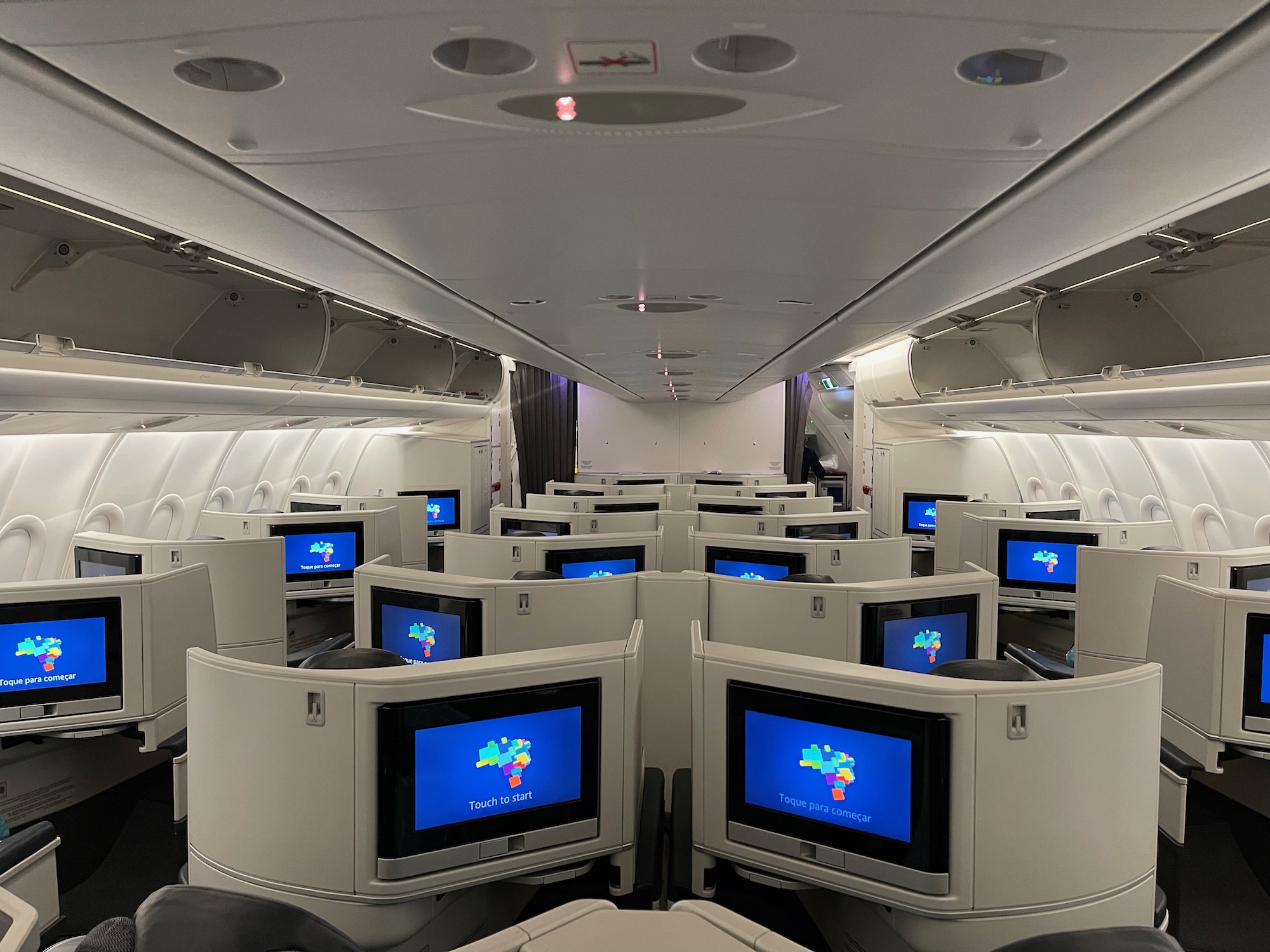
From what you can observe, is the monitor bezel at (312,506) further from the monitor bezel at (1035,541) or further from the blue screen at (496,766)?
the blue screen at (496,766)

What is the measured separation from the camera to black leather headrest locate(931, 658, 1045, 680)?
3.49m

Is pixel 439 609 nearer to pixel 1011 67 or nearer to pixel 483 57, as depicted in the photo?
pixel 483 57

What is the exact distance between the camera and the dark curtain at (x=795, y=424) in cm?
1983

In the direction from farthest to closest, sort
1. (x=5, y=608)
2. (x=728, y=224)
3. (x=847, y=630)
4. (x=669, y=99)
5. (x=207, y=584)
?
(x=207, y=584) → (x=5, y=608) → (x=847, y=630) → (x=728, y=224) → (x=669, y=99)

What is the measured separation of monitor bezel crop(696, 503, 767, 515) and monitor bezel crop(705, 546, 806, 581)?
3.44 m

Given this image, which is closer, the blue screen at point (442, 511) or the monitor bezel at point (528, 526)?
the monitor bezel at point (528, 526)

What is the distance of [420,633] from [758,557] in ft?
8.34

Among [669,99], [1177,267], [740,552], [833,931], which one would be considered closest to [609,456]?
[740,552]

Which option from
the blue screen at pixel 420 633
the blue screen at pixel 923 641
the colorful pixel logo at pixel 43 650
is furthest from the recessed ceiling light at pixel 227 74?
the colorful pixel logo at pixel 43 650

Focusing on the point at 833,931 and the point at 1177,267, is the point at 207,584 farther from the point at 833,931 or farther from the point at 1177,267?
the point at 1177,267

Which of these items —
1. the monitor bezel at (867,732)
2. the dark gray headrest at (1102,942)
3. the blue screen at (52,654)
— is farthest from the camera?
the blue screen at (52,654)

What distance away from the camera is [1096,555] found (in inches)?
224

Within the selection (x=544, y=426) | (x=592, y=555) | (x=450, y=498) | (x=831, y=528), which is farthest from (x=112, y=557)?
(x=544, y=426)

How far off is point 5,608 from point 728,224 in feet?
13.9
